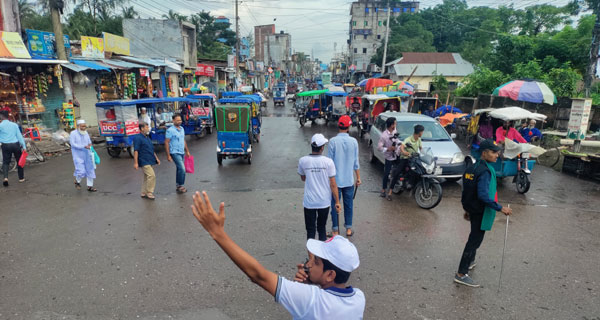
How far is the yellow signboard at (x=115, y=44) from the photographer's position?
1962 cm

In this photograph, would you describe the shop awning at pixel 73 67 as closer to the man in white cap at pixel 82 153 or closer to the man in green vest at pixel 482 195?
the man in white cap at pixel 82 153

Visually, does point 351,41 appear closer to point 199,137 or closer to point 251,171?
point 199,137

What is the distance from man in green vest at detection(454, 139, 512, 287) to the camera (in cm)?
390

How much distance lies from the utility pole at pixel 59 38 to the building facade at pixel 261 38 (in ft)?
254

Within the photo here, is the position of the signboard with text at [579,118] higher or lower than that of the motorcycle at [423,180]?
higher

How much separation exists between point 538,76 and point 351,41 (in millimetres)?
69699

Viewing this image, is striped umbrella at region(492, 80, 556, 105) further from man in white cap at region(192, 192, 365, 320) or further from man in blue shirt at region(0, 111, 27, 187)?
man in blue shirt at region(0, 111, 27, 187)

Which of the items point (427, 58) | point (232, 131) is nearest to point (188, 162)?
point (232, 131)

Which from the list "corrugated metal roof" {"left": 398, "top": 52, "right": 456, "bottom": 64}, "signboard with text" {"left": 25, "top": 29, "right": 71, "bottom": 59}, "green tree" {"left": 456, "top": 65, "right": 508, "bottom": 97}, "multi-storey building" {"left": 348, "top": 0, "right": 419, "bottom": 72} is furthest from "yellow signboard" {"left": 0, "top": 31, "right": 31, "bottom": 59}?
"multi-storey building" {"left": 348, "top": 0, "right": 419, "bottom": 72}

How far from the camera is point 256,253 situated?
5.05 meters

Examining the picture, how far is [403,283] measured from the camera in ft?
14.0

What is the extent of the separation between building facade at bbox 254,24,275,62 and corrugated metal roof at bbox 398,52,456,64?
51.3 metres

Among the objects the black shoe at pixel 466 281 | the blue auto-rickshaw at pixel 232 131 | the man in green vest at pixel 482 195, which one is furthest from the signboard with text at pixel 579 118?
the blue auto-rickshaw at pixel 232 131

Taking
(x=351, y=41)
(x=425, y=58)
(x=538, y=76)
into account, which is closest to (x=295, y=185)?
(x=538, y=76)
